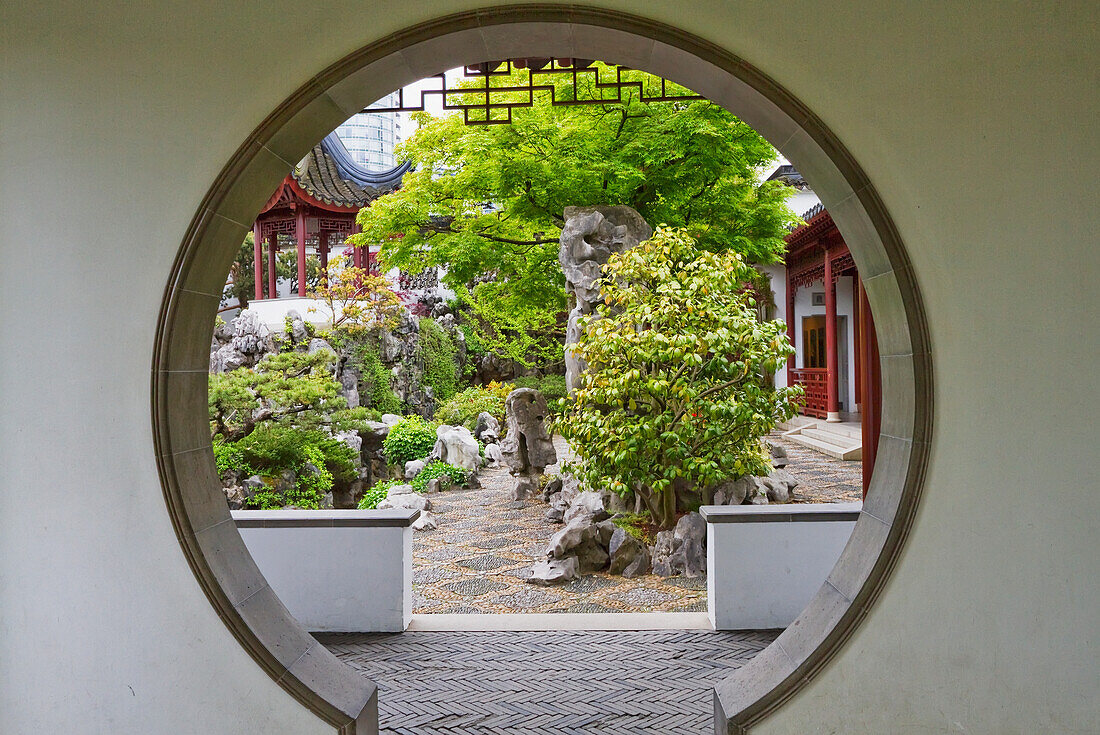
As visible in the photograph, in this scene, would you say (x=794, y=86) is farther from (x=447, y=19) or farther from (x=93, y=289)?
(x=93, y=289)

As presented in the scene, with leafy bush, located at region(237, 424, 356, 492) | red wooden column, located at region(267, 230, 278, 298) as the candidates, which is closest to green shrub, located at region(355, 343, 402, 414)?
red wooden column, located at region(267, 230, 278, 298)

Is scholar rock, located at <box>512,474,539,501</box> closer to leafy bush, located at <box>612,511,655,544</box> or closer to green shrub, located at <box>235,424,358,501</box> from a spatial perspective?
green shrub, located at <box>235,424,358,501</box>

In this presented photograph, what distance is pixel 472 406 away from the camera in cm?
1413

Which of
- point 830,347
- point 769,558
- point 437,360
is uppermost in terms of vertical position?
point 830,347

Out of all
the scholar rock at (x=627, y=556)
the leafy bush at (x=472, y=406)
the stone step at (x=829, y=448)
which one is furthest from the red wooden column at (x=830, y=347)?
the scholar rock at (x=627, y=556)

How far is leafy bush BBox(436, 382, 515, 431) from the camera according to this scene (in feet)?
45.2

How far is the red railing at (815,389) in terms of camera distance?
15.0 m

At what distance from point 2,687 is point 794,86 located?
2.92 meters

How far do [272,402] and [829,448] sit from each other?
839cm

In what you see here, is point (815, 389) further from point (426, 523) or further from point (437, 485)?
point (426, 523)

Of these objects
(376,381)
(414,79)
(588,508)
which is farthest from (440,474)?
(414,79)

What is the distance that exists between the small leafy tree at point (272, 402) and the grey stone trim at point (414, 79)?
21.7 ft

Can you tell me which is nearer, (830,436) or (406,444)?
(406,444)

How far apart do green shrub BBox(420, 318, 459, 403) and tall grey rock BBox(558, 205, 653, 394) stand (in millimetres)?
7624
